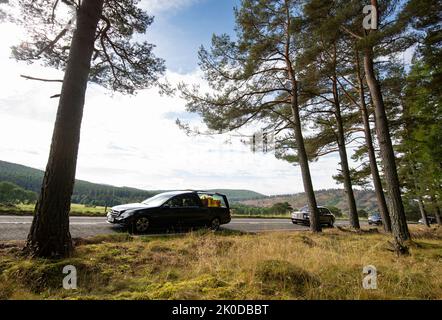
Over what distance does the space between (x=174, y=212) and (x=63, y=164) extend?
5.28 m

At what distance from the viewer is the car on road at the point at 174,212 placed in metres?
8.57

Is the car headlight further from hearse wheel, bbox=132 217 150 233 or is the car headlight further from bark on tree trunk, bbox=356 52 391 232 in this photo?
bark on tree trunk, bbox=356 52 391 232

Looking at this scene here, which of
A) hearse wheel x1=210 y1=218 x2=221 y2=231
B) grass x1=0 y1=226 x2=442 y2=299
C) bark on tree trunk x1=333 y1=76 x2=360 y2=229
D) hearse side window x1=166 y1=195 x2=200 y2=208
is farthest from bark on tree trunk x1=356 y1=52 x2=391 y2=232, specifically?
hearse side window x1=166 y1=195 x2=200 y2=208

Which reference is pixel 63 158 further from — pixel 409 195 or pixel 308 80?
pixel 409 195

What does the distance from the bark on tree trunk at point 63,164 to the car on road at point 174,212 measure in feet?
12.2

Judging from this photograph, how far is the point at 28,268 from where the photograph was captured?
374 cm

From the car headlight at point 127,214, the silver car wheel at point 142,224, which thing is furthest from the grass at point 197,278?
the silver car wheel at point 142,224

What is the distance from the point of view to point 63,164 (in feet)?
15.7

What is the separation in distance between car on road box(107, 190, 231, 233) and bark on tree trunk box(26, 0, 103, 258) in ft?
12.2

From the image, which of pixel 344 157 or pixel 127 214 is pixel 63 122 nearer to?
pixel 127 214

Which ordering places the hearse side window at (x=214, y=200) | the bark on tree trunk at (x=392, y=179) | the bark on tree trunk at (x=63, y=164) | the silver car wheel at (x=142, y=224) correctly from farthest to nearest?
the hearse side window at (x=214, y=200) → the silver car wheel at (x=142, y=224) → the bark on tree trunk at (x=392, y=179) → the bark on tree trunk at (x=63, y=164)

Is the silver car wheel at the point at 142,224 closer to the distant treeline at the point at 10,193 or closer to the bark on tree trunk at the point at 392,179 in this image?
the bark on tree trunk at the point at 392,179

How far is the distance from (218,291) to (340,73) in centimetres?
1397
